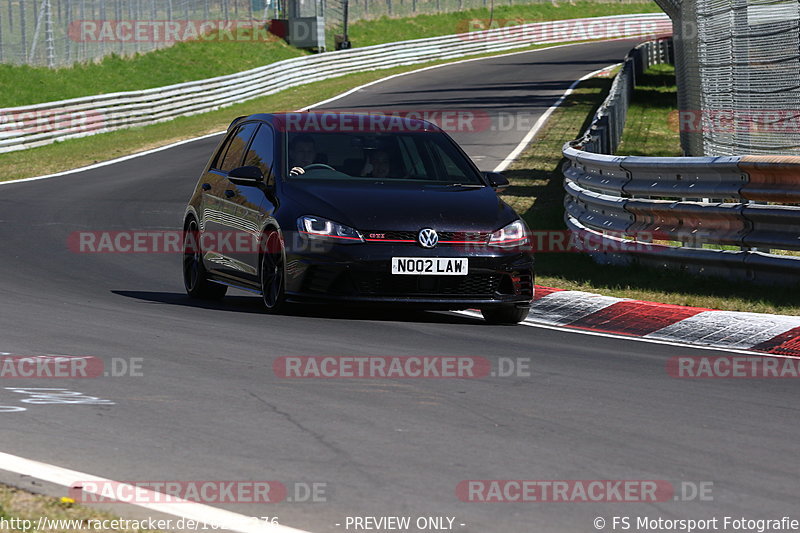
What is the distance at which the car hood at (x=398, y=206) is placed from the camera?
1005 centimetres

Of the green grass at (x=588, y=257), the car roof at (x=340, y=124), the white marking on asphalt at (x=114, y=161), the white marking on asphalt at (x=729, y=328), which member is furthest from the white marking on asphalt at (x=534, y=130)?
the white marking on asphalt at (x=729, y=328)

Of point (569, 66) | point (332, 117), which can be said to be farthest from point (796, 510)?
point (569, 66)

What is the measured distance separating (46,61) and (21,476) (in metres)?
39.7

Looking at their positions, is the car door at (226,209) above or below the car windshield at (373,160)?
below

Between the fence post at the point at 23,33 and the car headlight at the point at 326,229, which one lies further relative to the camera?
the fence post at the point at 23,33

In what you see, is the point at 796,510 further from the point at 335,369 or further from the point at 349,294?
the point at 349,294

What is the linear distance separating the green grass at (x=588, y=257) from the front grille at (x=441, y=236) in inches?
63.7

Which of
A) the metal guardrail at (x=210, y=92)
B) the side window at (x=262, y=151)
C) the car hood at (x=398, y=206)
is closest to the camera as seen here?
the car hood at (x=398, y=206)

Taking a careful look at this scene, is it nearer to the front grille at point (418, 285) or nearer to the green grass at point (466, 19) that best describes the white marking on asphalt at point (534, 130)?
the front grille at point (418, 285)

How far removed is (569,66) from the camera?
5178cm

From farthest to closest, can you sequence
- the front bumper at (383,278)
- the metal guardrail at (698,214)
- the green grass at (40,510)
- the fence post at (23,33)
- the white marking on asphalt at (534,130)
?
the fence post at (23,33) < the white marking on asphalt at (534,130) < the metal guardrail at (698,214) < the front bumper at (383,278) < the green grass at (40,510)

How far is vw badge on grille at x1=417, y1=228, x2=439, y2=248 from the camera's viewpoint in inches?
393

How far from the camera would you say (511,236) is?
10359 mm

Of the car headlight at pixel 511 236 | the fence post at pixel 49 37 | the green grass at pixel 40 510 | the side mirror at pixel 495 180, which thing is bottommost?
the green grass at pixel 40 510
